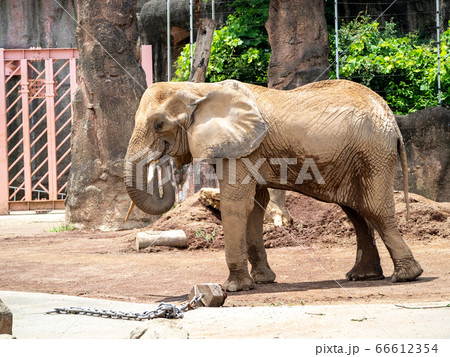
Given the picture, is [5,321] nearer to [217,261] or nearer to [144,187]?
[144,187]

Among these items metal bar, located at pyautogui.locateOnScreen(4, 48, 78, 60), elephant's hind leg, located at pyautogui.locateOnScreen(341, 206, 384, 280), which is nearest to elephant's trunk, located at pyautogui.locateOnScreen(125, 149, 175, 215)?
elephant's hind leg, located at pyautogui.locateOnScreen(341, 206, 384, 280)

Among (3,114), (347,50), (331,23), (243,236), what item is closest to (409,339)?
(243,236)

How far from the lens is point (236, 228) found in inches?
283

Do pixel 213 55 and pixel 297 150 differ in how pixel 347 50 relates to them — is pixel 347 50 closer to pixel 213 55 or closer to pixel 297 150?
pixel 213 55

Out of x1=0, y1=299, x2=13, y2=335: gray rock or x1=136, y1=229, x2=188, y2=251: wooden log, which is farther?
x1=136, y1=229, x2=188, y2=251: wooden log

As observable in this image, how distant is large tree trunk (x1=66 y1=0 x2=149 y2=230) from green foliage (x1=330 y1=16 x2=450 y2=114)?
414 centimetres

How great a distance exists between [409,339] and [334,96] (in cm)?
356

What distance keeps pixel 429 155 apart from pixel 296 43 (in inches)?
125

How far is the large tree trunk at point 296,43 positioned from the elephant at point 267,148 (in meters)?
6.42

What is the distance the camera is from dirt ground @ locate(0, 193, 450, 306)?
22.6ft

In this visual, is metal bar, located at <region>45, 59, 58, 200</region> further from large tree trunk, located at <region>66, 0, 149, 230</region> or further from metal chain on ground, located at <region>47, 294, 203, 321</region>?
metal chain on ground, located at <region>47, 294, 203, 321</region>

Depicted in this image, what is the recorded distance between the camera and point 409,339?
4.21 m

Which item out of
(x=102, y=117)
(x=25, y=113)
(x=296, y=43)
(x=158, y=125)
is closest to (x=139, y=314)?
(x=158, y=125)

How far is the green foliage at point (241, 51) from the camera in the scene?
1688 centimetres
